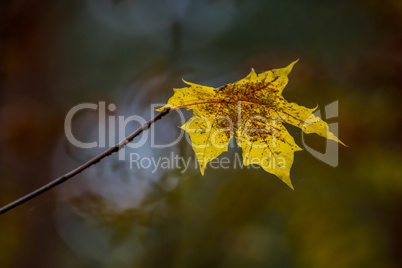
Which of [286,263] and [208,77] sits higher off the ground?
[208,77]

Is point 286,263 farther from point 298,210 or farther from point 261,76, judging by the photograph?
point 261,76

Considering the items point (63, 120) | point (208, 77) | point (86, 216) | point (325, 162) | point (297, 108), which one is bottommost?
point (86, 216)

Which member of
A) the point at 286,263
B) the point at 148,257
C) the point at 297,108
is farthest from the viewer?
the point at 148,257

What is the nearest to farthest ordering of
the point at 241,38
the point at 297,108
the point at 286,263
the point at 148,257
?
the point at 297,108, the point at 286,263, the point at 148,257, the point at 241,38

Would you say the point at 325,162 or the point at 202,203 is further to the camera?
the point at 202,203

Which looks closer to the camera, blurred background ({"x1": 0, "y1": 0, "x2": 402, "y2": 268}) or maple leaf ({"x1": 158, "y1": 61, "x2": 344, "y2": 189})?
maple leaf ({"x1": 158, "y1": 61, "x2": 344, "y2": 189})

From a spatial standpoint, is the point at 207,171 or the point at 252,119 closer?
the point at 252,119

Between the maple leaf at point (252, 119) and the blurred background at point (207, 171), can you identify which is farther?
the blurred background at point (207, 171)

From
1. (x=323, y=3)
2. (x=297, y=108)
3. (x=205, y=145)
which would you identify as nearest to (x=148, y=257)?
(x=205, y=145)
